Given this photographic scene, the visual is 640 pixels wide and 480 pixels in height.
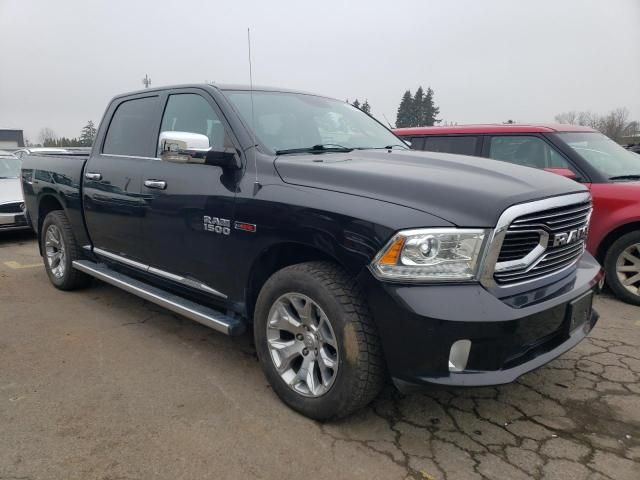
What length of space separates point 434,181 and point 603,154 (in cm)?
378

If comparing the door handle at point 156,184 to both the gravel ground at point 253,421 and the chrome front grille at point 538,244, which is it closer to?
the gravel ground at point 253,421

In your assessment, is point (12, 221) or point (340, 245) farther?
point (12, 221)

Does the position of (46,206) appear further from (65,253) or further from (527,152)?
(527,152)

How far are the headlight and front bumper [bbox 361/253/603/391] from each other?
54 mm

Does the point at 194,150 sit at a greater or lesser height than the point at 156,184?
greater

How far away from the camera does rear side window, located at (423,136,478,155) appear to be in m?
5.84

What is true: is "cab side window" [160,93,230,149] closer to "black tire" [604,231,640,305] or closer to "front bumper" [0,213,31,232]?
"black tire" [604,231,640,305]

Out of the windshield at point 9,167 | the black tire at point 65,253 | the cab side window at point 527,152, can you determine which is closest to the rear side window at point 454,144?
the cab side window at point 527,152

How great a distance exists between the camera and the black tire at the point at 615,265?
466cm

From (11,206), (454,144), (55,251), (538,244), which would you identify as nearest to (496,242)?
(538,244)

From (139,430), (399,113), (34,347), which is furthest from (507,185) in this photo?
(399,113)

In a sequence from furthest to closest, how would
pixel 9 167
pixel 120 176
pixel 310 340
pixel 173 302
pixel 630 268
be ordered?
pixel 9 167 < pixel 630 268 < pixel 120 176 < pixel 173 302 < pixel 310 340

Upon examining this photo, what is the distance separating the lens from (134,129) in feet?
13.2

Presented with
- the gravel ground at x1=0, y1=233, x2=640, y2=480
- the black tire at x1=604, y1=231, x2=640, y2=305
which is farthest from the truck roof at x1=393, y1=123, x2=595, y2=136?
the gravel ground at x1=0, y1=233, x2=640, y2=480
